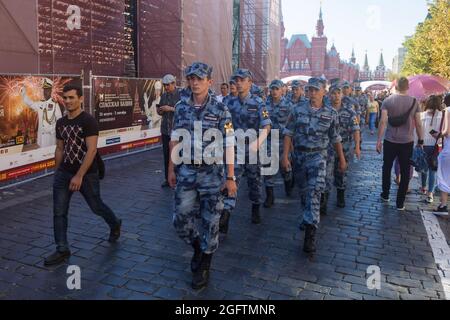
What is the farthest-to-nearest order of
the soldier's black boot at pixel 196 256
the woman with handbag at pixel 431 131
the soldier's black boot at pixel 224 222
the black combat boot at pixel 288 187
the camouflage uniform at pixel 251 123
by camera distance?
the black combat boot at pixel 288 187
the woman with handbag at pixel 431 131
the camouflage uniform at pixel 251 123
the soldier's black boot at pixel 224 222
the soldier's black boot at pixel 196 256

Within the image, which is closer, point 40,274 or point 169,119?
point 40,274

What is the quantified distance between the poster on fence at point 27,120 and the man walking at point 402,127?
19.6 feet

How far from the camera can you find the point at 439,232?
5699 mm

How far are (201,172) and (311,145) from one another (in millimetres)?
1613

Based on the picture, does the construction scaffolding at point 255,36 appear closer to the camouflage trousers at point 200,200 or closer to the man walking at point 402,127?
the man walking at point 402,127

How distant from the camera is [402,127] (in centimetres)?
662

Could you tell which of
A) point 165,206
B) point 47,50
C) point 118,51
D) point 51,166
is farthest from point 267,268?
point 118,51

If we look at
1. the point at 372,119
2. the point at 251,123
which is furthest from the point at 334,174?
the point at 372,119

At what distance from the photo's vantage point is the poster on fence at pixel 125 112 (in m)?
9.82

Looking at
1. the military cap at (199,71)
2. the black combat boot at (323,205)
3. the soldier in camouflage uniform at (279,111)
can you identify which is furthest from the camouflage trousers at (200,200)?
the soldier in camouflage uniform at (279,111)

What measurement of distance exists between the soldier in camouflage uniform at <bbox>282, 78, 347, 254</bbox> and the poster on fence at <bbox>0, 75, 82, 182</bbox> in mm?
4750

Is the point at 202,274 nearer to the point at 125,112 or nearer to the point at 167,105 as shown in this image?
the point at 167,105
